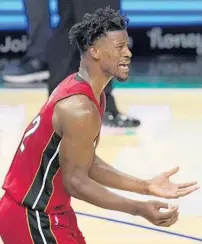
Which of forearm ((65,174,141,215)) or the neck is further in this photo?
the neck

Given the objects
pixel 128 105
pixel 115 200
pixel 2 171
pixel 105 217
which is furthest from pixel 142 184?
pixel 128 105

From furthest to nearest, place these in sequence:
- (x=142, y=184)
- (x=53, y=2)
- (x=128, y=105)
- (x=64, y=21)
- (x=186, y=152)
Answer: (x=53, y=2) < (x=128, y=105) < (x=64, y=21) < (x=186, y=152) < (x=142, y=184)

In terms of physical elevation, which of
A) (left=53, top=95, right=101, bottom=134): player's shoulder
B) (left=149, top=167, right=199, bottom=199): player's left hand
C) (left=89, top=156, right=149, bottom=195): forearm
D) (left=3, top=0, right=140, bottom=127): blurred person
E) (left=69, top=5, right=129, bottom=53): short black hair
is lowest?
(left=3, top=0, right=140, bottom=127): blurred person

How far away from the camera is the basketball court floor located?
3.69 metres

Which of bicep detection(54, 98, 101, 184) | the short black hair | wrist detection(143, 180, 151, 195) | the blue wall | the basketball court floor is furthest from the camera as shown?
the blue wall

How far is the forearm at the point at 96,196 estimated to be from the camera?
250 cm

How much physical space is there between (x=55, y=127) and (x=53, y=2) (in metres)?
4.59

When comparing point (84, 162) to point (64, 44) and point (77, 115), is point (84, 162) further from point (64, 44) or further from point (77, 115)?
point (64, 44)

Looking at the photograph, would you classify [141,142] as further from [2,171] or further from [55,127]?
[55,127]

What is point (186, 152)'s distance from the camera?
4828 mm

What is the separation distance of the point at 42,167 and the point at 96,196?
23 cm

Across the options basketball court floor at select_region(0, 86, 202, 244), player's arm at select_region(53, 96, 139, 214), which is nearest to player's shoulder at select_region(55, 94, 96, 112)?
player's arm at select_region(53, 96, 139, 214)

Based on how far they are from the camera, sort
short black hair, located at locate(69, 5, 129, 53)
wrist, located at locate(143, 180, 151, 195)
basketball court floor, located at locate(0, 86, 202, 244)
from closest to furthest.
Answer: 1. short black hair, located at locate(69, 5, 129, 53)
2. wrist, located at locate(143, 180, 151, 195)
3. basketball court floor, located at locate(0, 86, 202, 244)

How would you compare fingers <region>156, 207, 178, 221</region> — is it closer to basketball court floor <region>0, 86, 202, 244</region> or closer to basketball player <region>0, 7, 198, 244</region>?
basketball player <region>0, 7, 198, 244</region>
